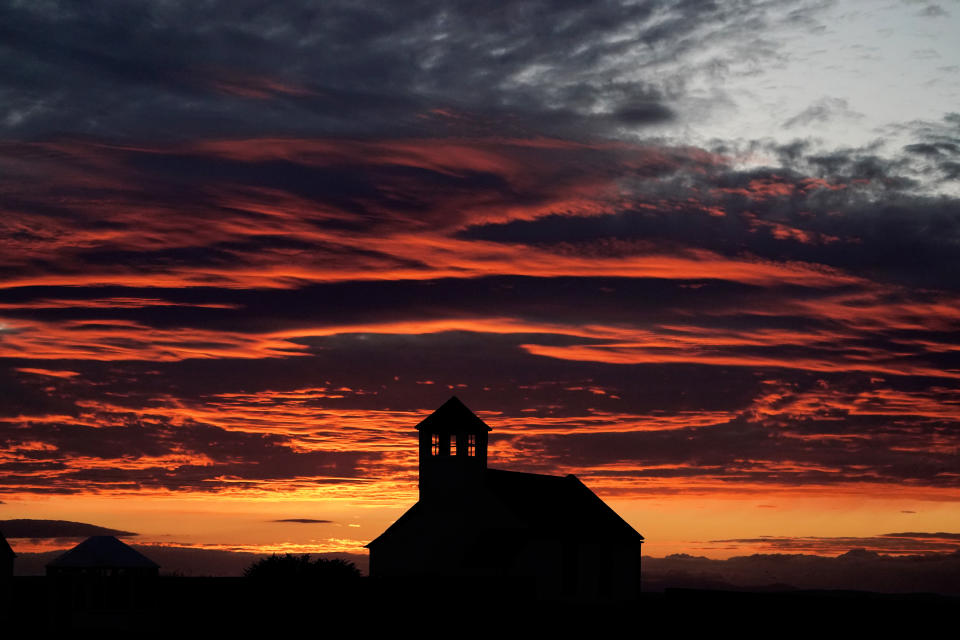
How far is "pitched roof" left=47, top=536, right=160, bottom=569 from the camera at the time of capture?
49438 mm

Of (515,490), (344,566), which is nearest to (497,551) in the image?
(515,490)

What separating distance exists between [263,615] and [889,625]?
22148 mm

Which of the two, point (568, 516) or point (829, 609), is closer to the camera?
point (829, 609)

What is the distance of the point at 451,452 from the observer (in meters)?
64.8

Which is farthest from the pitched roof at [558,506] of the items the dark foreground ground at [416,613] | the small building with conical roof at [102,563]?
the small building with conical roof at [102,563]

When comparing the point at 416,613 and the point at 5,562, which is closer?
the point at 416,613

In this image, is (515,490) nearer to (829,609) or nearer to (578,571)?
(578,571)

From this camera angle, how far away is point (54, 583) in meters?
49.5

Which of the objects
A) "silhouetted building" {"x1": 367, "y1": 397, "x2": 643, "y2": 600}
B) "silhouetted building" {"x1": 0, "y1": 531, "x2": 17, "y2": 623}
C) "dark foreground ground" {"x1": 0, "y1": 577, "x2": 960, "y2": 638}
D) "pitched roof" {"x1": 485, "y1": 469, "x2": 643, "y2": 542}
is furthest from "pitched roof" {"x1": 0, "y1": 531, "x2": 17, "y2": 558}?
"pitched roof" {"x1": 485, "y1": 469, "x2": 643, "y2": 542}

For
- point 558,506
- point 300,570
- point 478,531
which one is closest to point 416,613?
point 300,570

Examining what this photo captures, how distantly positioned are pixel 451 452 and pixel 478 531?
433cm

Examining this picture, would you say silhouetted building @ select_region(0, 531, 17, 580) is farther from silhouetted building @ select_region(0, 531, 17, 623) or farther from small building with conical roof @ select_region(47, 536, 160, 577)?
small building with conical roof @ select_region(47, 536, 160, 577)

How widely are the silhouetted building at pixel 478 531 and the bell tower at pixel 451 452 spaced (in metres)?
0.05

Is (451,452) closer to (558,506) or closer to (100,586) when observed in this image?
(558,506)
